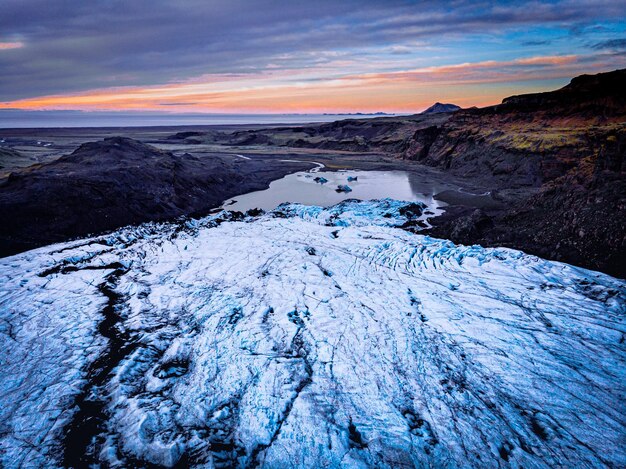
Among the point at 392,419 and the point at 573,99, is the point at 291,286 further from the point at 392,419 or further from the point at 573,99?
the point at 573,99

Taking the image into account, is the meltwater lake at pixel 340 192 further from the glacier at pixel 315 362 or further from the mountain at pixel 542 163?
the glacier at pixel 315 362

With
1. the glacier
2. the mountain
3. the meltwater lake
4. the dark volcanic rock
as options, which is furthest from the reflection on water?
the glacier

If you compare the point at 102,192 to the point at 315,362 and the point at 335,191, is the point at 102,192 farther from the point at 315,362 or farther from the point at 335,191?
the point at 315,362

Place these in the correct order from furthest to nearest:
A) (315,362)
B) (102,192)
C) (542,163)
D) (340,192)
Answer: (340,192) < (542,163) < (102,192) < (315,362)

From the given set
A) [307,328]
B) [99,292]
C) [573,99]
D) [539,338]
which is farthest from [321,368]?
[573,99]

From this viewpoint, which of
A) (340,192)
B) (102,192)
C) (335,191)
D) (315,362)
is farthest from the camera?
(335,191)

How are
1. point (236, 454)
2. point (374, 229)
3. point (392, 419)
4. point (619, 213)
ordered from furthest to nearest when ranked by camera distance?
point (374, 229) < point (619, 213) < point (392, 419) < point (236, 454)

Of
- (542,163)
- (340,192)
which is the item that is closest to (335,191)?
(340,192)
